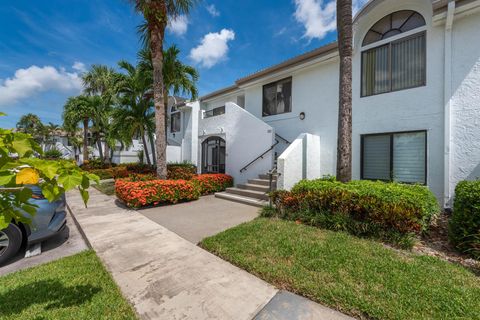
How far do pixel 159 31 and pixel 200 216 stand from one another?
7430 mm

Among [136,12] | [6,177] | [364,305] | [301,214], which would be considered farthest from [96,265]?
[136,12]

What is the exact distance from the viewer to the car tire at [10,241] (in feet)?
13.5

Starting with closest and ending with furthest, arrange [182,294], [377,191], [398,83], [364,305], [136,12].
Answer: [364,305] < [182,294] < [377,191] < [398,83] < [136,12]

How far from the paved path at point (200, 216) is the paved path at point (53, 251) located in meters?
1.87

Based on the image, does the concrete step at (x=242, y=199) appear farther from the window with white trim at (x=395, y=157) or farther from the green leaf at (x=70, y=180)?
the green leaf at (x=70, y=180)

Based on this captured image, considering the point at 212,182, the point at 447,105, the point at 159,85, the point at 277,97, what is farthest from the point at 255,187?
the point at 447,105

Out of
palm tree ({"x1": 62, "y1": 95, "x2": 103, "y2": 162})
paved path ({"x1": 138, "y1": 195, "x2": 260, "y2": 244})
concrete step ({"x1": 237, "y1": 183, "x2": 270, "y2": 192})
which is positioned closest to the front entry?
concrete step ({"x1": 237, "y1": 183, "x2": 270, "y2": 192})

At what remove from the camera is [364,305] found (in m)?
2.65

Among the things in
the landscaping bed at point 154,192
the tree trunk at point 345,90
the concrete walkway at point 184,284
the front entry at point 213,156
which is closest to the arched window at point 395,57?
the tree trunk at point 345,90

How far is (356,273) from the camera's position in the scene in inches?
131

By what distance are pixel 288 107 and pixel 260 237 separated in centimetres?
758

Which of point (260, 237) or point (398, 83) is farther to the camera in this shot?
point (398, 83)

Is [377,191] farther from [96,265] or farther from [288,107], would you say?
[288,107]

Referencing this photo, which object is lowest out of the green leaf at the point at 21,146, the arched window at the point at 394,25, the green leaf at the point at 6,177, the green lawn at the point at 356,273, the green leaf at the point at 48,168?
the green lawn at the point at 356,273
